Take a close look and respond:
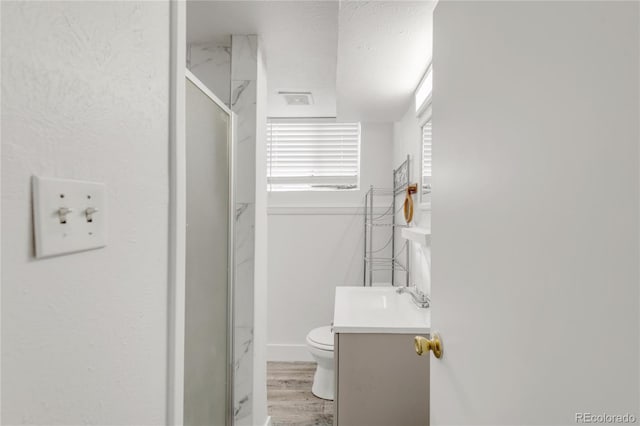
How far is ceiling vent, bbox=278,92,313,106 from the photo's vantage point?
8.59 feet

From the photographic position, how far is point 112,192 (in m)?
0.62

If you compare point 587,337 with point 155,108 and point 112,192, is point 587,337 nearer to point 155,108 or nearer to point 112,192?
point 112,192

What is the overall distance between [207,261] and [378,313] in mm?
890

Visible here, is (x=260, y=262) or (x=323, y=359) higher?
(x=260, y=262)

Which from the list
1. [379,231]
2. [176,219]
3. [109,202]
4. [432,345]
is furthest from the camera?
[379,231]

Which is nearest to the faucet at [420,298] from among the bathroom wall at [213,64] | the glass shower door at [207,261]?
the glass shower door at [207,261]

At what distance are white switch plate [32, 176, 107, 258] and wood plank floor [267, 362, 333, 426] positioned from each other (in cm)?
201

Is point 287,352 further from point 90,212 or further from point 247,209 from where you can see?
Result: point 90,212

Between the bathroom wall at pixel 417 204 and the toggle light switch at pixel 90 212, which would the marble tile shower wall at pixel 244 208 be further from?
the toggle light switch at pixel 90 212

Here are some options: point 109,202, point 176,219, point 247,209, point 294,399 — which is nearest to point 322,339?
point 294,399

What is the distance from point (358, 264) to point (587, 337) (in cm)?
264

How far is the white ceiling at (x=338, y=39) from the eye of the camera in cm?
144

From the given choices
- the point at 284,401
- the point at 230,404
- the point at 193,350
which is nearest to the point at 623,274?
the point at 193,350

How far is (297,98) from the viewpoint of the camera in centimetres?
270
